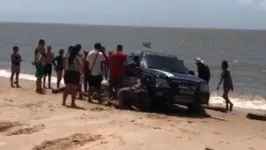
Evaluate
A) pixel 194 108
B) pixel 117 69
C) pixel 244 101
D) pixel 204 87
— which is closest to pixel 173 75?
pixel 204 87

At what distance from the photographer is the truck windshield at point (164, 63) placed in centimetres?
1525

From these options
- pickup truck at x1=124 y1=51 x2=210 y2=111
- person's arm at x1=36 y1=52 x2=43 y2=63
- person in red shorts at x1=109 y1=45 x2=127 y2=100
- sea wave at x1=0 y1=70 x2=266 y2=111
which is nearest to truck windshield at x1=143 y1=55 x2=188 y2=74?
pickup truck at x1=124 y1=51 x2=210 y2=111

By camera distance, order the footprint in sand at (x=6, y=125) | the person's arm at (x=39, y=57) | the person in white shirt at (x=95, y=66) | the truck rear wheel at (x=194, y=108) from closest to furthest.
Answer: the footprint in sand at (x=6, y=125)
the person in white shirt at (x=95, y=66)
the truck rear wheel at (x=194, y=108)
the person's arm at (x=39, y=57)

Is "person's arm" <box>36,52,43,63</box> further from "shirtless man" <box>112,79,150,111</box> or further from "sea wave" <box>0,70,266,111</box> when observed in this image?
"sea wave" <box>0,70,266,111</box>

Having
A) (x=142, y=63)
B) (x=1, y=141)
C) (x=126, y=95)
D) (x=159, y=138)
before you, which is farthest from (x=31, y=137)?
(x=142, y=63)

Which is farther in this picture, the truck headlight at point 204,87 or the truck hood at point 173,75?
the truck headlight at point 204,87

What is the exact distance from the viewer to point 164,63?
50.8 ft

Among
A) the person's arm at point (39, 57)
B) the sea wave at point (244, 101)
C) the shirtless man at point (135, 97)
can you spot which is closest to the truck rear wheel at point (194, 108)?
the shirtless man at point (135, 97)

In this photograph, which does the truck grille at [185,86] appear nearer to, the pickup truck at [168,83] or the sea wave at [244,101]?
the pickup truck at [168,83]

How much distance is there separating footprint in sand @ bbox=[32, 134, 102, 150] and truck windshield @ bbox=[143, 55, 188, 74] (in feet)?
18.0

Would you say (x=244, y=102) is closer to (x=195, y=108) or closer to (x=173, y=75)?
(x=195, y=108)

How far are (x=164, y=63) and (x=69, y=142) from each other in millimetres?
6264

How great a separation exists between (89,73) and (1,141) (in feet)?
→ 17.2

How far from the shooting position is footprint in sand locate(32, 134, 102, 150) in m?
9.46
